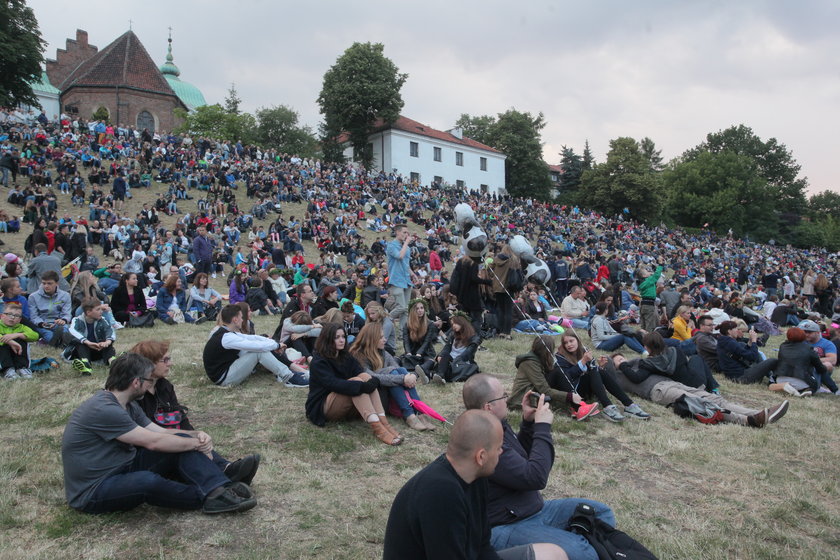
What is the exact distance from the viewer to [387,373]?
566cm

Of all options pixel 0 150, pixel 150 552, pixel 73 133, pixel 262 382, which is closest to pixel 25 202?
pixel 0 150

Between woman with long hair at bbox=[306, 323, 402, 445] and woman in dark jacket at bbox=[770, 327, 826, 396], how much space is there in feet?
19.4

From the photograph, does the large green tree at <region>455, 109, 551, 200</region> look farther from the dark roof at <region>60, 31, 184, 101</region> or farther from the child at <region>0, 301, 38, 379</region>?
the child at <region>0, 301, 38, 379</region>

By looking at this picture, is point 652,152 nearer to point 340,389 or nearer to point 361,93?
point 361,93

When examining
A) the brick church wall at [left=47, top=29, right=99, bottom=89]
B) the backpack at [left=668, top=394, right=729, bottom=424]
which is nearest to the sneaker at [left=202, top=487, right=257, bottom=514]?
the backpack at [left=668, top=394, right=729, bottom=424]

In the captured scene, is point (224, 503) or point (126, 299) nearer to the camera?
point (224, 503)

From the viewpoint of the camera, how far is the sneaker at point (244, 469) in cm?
382

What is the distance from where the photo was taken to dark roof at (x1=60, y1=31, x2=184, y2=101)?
1779 inches

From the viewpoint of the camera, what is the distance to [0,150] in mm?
20875

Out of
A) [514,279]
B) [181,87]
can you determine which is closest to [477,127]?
[181,87]

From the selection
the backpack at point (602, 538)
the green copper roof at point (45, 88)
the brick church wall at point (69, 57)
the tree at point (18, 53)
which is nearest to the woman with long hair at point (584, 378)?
the backpack at point (602, 538)

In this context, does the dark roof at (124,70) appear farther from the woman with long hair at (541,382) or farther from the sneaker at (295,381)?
the woman with long hair at (541,382)

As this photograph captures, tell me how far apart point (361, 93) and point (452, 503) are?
47.8 m

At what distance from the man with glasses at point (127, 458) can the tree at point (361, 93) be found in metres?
45.5
